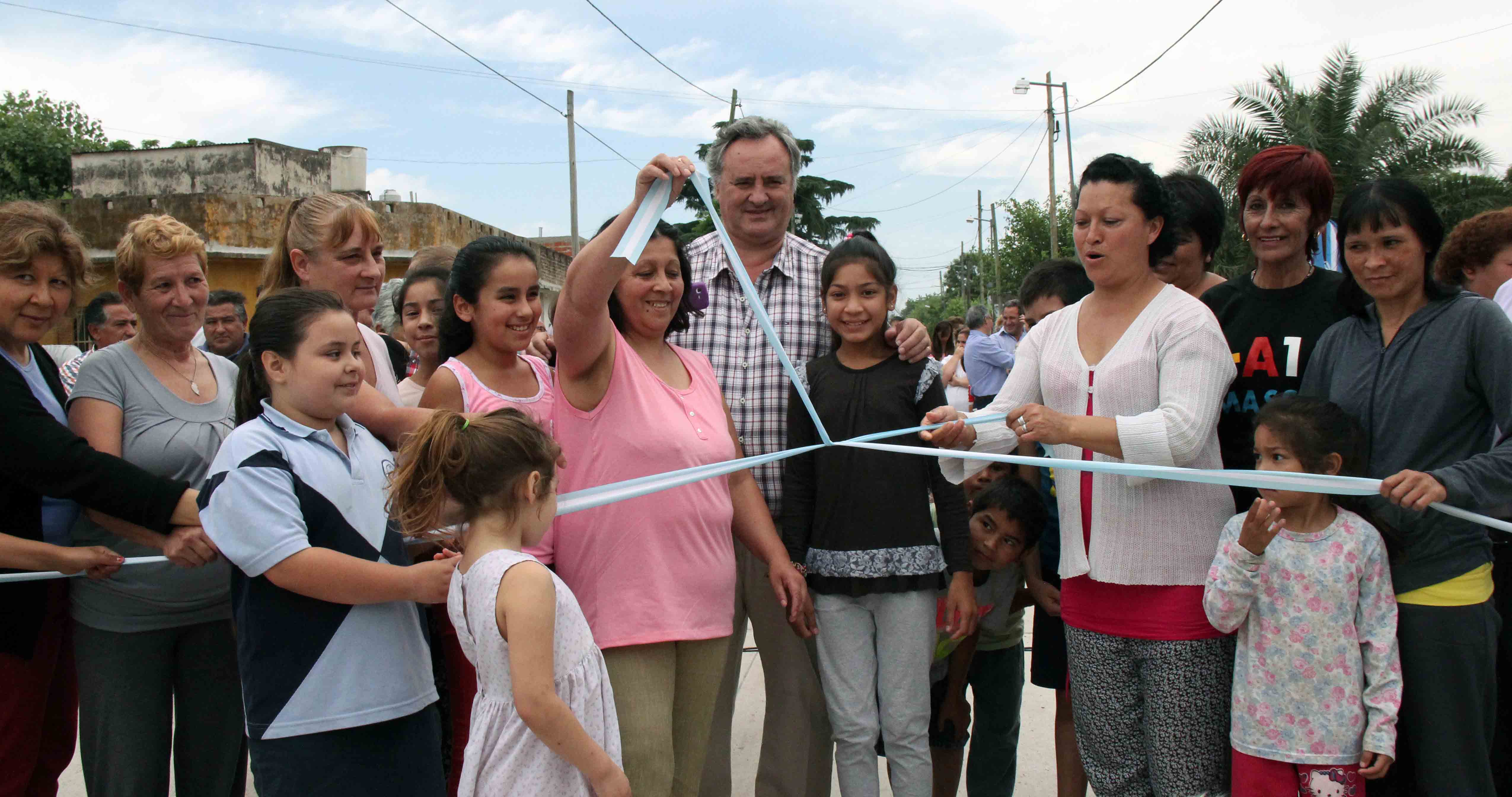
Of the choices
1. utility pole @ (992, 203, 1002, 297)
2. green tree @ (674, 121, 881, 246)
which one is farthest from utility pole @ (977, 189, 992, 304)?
green tree @ (674, 121, 881, 246)

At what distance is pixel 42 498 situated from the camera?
101 inches

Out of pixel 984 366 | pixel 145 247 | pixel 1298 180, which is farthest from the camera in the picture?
pixel 984 366

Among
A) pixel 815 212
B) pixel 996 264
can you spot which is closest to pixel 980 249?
pixel 996 264

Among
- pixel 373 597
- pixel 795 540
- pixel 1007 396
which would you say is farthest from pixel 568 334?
pixel 1007 396

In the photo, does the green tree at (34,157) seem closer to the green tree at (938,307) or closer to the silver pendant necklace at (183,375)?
the silver pendant necklace at (183,375)

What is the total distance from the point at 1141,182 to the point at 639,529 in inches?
61.0

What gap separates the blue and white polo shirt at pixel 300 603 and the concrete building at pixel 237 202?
13.6 m

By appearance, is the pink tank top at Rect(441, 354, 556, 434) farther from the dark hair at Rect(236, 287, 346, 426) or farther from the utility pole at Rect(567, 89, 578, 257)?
the utility pole at Rect(567, 89, 578, 257)

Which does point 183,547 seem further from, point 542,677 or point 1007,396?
point 1007,396

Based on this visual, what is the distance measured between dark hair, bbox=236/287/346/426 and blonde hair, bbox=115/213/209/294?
56 cm

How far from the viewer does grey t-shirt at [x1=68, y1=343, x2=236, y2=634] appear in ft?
8.39

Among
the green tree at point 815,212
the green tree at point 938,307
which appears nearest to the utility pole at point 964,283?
the green tree at point 938,307

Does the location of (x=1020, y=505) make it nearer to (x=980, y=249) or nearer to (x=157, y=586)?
(x=157, y=586)

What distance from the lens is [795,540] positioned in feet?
9.77
